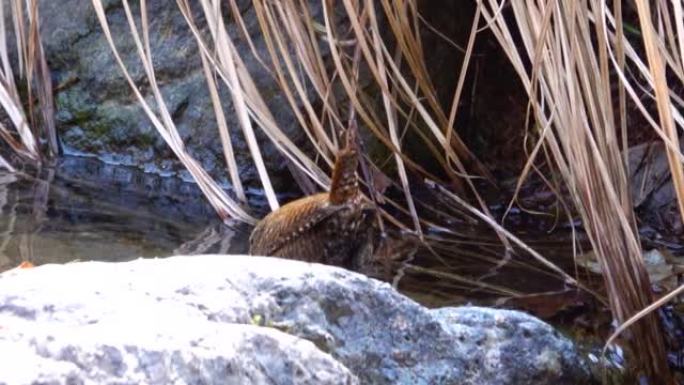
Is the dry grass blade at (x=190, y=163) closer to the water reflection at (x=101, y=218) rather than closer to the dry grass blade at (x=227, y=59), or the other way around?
the water reflection at (x=101, y=218)

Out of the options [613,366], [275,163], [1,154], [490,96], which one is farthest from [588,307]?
[1,154]

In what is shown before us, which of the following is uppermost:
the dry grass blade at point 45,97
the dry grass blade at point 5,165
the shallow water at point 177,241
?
the dry grass blade at point 45,97

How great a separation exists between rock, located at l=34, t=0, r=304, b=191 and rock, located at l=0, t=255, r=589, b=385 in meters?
2.51

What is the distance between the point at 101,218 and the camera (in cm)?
455

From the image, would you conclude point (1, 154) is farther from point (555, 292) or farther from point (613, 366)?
point (613, 366)

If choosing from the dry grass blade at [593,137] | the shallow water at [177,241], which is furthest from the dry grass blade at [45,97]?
the dry grass blade at [593,137]

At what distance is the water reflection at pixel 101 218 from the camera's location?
4.12 metres

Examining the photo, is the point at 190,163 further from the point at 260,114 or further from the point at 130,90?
the point at 130,90

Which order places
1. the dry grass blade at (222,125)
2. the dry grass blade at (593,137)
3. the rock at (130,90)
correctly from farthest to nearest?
the rock at (130,90) < the dry grass blade at (222,125) < the dry grass blade at (593,137)

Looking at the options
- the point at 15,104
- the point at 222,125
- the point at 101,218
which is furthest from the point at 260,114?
the point at 15,104

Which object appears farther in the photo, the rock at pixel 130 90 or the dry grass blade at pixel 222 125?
the rock at pixel 130 90

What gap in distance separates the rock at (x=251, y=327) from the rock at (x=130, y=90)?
8.23 feet

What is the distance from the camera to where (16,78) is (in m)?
5.55

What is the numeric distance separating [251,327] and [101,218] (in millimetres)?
2592
